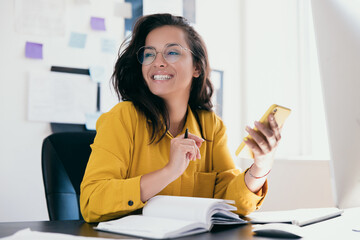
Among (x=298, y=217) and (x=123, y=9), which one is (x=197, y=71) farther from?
(x=123, y=9)

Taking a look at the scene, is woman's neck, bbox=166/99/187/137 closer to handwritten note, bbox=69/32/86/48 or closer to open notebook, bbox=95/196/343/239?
open notebook, bbox=95/196/343/239

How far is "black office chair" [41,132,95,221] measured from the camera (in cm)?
126

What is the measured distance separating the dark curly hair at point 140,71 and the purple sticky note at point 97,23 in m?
1.03

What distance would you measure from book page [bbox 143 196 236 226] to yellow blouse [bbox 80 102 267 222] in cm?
8

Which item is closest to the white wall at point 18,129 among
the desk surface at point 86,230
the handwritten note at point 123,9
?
the handwritten note at point 123,9

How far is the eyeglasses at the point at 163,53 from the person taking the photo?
129 centimetres

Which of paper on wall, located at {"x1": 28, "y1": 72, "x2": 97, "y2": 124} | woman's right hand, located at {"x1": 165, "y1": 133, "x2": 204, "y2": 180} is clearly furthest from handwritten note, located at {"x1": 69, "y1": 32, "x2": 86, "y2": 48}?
woman's right hand, located at {"x1": 165, "y1": 133, "x2": 204, "y2": 180}

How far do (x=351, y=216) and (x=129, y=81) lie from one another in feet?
2.63

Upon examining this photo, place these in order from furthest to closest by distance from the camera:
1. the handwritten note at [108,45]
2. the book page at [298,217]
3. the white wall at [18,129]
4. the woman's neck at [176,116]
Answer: the handwritten note at [108,45] → the white wall at [18,129] → the woman's neck at [176,116] → the book page at [298,217]

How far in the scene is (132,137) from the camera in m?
1.20

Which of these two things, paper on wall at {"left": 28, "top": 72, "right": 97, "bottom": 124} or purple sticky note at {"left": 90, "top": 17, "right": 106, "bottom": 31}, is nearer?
paper on wall at {"left": 28, "top": 72, "right": 97, "bottom": 124}

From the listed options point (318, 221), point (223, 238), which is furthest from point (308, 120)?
point (223, 238)

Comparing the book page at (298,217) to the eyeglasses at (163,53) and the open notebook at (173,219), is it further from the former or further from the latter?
the eyeglasses at (163,53)

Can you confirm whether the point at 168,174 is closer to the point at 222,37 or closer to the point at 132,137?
the point at 132,137
